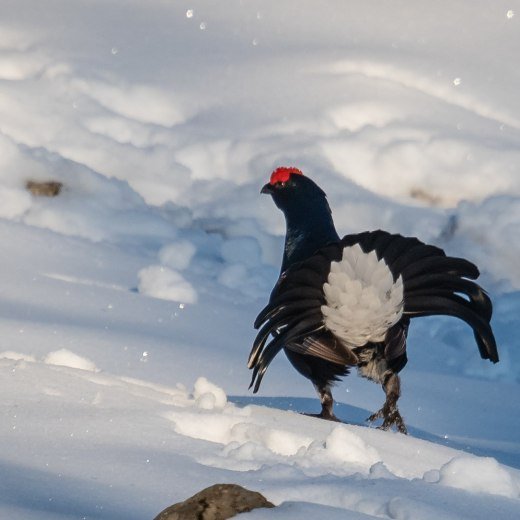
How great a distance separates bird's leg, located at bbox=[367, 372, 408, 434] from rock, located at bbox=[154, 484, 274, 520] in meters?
1.83

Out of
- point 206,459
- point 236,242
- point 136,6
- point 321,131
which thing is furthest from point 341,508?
point 136,6

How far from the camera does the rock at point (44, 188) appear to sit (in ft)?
23.6

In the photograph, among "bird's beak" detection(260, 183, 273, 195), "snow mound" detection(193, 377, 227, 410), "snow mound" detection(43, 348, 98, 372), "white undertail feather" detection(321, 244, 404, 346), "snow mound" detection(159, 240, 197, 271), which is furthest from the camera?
"snow mound" detection(159, 240, 197, 271)

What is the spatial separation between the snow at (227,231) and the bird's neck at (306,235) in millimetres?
531

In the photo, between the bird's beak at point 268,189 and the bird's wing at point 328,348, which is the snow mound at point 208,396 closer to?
the bird's wing at point 328,348

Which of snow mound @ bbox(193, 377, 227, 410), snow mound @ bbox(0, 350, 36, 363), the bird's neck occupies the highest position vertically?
the bird's neck

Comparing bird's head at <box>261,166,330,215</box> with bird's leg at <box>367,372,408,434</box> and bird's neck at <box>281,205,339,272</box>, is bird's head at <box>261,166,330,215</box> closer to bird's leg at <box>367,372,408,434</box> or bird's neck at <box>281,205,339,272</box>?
bird's neck at <box>281,205,339,272</box>

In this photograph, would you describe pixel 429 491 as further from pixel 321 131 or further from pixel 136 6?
pixel 136 6

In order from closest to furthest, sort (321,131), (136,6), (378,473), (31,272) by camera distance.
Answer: (378,473) < (31,272) < (321,131) < (136,6)

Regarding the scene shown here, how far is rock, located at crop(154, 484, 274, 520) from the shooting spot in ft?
6.73

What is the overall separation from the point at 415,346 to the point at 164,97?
4.81 m

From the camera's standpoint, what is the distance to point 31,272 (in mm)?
5617

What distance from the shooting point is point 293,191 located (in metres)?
4.56

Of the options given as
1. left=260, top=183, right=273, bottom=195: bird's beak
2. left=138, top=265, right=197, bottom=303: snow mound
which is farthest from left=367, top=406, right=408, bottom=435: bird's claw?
left=138, top=265, right=197, bottom=303: snow mound
